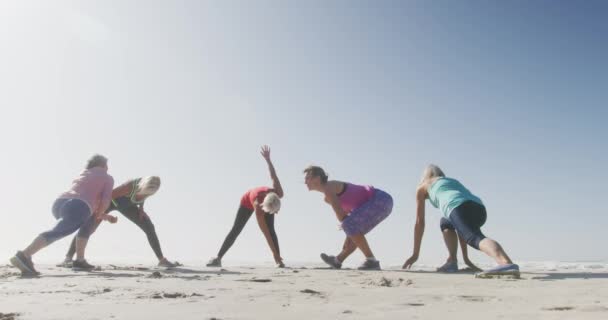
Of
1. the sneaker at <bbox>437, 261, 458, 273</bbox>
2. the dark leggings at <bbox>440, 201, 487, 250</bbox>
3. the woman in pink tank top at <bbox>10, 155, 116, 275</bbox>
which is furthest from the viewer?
the sneaker at <bbox>437, 261, 458, 273</bbox>

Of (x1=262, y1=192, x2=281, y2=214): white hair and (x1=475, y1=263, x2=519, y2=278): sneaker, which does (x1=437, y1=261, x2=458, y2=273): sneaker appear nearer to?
(x1=475, y1=263, x2=519, y2=278): sneaker

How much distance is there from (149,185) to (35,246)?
203 centimetres

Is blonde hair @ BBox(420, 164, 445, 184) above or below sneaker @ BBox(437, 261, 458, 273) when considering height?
above

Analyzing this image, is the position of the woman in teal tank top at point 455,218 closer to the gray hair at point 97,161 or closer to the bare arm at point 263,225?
the bare arm at point 263,225

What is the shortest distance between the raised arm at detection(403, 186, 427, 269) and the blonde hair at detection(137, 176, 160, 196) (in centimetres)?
406

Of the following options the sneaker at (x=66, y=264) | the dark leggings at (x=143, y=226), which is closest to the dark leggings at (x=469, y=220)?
the dark leggings at (x=143, y=226)

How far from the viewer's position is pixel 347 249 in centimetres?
697

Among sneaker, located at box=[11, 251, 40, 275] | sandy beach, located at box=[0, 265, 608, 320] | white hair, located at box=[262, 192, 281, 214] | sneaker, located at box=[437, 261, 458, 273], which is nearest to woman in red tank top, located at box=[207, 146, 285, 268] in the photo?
white hair, located at box=[262, 192, 281, 214]

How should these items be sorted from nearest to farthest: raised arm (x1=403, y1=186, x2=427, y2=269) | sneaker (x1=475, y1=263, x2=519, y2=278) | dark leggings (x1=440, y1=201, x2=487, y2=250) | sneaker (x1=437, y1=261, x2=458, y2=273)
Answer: sneaker (x1=475, y1=263, x2=519, y2=278) → dark leggings (x1=440, y1=201, x2=487, y2=250) → sneaker (x1=437, y1=261, x2=458, y2=273) → raised arm (x1=403, y1=186, x2=427, y2=269)

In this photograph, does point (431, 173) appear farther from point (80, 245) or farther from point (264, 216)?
point (80, 245)

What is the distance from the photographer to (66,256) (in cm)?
702

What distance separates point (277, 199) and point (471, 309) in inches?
181

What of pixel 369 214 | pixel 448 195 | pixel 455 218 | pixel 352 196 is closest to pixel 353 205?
pixel 352 196

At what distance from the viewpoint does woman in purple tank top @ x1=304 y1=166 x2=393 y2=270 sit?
255 inches
